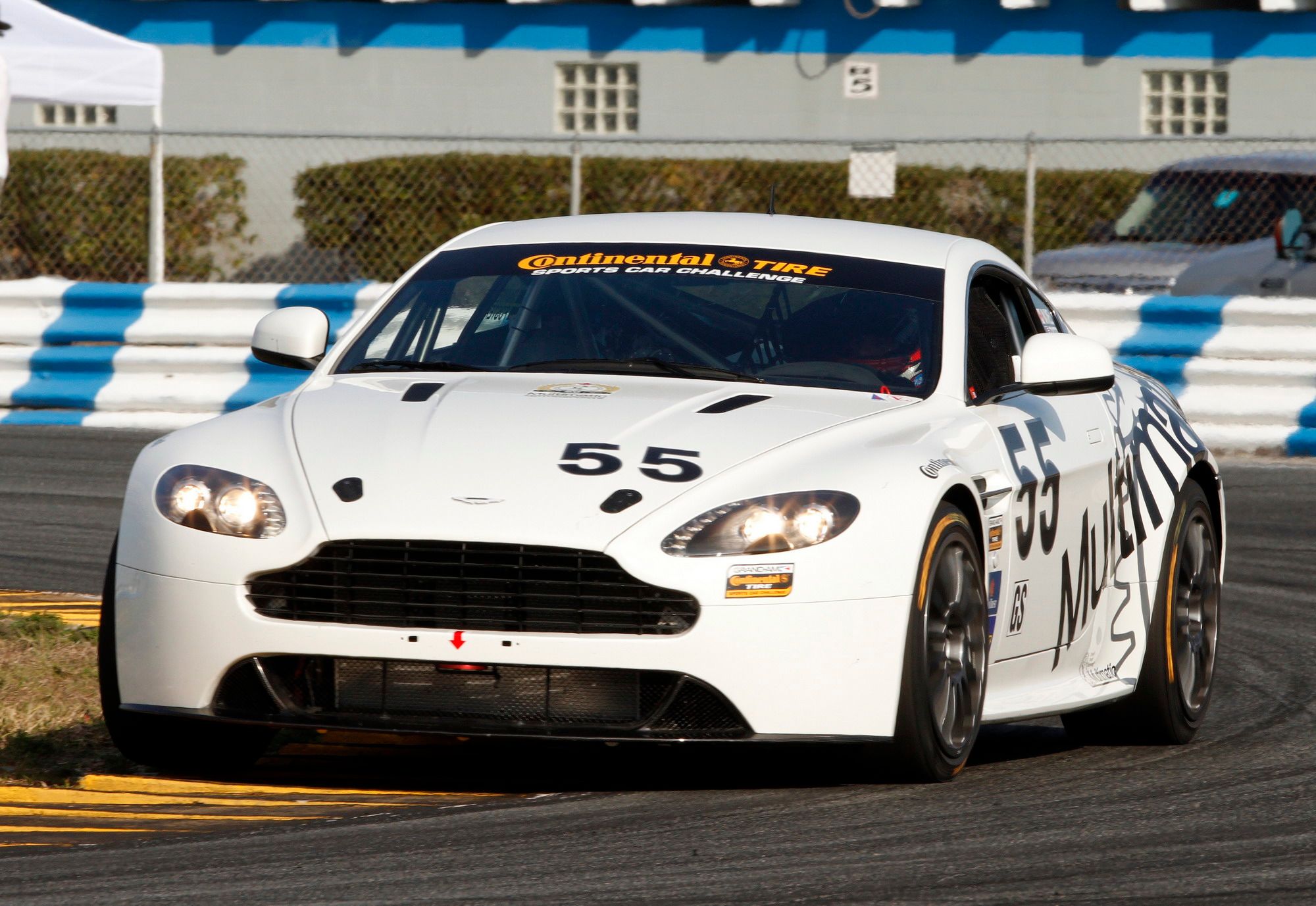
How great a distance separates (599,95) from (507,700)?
938 inches

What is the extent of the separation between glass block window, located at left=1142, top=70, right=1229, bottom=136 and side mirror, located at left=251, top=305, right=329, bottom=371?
21816 millimetres

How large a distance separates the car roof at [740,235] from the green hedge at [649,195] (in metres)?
15.4

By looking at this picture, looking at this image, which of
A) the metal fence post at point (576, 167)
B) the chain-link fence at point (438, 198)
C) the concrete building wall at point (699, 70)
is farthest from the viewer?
the concrete building wall at point (699, 70)

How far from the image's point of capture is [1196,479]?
7.40 meters

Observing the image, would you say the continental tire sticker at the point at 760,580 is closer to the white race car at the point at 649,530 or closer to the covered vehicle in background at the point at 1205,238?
the white race car at the point at 649,530

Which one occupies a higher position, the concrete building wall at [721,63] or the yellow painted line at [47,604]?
the concrete building wall at [721,63]

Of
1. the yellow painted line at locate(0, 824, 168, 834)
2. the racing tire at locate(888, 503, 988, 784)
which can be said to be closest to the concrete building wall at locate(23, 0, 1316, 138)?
the racing tire at locate(888, 503, 988, 784)

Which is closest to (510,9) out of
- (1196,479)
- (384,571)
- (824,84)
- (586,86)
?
(586,86)

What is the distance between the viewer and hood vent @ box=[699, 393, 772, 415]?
5.76 meters

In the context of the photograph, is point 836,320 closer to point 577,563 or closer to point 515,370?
point 515,370

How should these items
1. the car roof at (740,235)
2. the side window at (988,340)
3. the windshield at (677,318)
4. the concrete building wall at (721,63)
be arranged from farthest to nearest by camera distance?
the concrete building wall at (721,63)
the car roof at (740,235)
the side window at (988,340)
the windshield at (677,318)

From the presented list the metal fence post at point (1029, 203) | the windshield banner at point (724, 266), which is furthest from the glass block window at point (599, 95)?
Result: the windshield banner at point (724, 266)

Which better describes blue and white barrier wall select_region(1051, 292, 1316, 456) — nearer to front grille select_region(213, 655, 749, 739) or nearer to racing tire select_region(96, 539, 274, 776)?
racing tire select_region(96, 539, 274, 776)

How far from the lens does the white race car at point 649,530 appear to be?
517 centimetres
